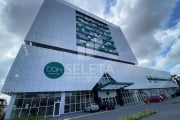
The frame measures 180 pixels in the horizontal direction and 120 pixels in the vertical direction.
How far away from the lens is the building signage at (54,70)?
21.2 metres

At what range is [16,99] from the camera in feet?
58.4

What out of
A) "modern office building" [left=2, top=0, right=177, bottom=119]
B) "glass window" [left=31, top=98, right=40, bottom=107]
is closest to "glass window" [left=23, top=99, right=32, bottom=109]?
"modern office building" [left=2, top=0, right=177, bottom=119]

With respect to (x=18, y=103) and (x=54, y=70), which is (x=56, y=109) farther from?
(x=54, y=70)

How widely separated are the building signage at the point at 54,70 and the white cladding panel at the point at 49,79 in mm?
538

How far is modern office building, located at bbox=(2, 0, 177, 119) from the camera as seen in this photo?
1884 cm

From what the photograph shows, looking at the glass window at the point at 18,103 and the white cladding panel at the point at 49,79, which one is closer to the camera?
the glass window at the point at 18,103

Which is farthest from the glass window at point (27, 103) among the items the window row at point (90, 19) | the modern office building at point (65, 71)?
the window row at point (90, 19)

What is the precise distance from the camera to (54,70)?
22000 mm

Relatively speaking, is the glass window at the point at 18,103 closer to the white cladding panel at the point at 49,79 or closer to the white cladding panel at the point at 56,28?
the white cladding panel at the point at 49,79

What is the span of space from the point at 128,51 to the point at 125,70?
16465 mm

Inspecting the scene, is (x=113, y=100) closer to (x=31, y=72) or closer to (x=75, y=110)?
(x=75, y=110)

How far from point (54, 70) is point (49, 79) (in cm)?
198

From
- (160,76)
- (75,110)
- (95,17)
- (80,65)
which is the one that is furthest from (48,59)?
(160,76)

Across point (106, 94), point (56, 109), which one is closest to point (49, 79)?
point (56, 109)
